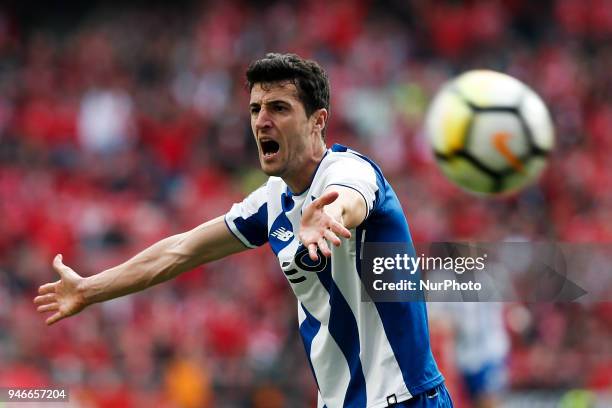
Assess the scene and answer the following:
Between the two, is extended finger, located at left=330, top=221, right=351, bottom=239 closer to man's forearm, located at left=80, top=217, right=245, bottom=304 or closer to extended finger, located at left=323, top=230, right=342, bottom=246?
extended finger, located at left=323, top=230, right=342, bottom=246

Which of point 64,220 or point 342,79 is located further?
point 342,79

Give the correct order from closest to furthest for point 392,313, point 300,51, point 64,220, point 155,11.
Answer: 1. point 392,313
2. point 64,220
3. point 300,51
4. point 155,11

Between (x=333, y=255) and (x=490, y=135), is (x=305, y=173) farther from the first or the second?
(x=490, y=135)

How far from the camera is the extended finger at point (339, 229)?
405 centimetres

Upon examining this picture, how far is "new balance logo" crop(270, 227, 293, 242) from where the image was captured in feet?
16.9

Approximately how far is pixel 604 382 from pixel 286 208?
21.6ft

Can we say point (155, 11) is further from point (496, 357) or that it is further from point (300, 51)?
point (496, 357)

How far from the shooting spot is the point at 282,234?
5184mm

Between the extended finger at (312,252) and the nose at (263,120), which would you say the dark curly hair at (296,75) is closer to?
the nose at (263,120)

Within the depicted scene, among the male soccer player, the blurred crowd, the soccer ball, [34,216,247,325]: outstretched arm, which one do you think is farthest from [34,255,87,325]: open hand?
the blurred crowd

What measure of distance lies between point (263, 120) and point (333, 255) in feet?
2.29

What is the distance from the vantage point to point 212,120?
1589cm

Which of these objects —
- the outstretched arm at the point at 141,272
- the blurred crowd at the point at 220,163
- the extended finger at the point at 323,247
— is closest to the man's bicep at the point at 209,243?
the outstretched arm at the point at 141,272

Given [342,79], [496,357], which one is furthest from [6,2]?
[496,357]
